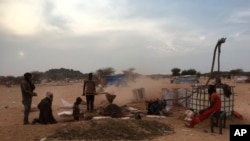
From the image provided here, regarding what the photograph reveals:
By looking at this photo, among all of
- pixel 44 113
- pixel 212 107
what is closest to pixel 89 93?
pixel 44 113

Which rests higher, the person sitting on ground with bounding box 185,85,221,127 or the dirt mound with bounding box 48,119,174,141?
the person sitting on ground with bounding box 185,85,221,127

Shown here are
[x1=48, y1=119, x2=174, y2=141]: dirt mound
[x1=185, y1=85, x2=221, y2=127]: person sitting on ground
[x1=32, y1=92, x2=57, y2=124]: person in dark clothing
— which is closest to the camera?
[x1=48, y1=119, x2=174, y2=141]: dirt mound

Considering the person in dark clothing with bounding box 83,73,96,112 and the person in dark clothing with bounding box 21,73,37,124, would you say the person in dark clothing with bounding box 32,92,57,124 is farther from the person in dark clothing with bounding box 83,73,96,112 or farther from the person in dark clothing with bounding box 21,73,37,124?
the person in dark clothing with bounding box 83,73,96,112

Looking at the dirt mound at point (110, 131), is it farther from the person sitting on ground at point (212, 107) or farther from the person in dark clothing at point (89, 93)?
the person in dark clothing at point (89, 93)

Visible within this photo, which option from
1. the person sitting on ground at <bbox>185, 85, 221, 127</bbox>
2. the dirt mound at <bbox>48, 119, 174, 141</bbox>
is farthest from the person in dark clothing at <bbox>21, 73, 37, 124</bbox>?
the person sitting on ground at <bbox>185, 85, 221, 127</bbox>

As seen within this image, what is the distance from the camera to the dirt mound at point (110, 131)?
9.80m

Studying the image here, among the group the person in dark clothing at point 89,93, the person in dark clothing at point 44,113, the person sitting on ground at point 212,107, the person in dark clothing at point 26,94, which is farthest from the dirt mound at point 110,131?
the person in dark clothing at point 89,93

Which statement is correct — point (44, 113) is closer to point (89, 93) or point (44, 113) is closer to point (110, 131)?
point (110, 131)

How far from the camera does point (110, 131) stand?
33.0 ft

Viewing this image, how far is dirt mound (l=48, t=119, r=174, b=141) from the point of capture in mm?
9797

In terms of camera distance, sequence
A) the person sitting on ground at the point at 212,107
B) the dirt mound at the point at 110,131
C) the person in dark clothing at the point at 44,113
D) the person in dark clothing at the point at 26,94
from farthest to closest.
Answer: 1. the person in dark clothing at the point at 26,94
2. the person in dark clothing at the point at 44,113
3. the person sitting on ground at the point at 212,107
4. the dirt mound at the point at 110,131

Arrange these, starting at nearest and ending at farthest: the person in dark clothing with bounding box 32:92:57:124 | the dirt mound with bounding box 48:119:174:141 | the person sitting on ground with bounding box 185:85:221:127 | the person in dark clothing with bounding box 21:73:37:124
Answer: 1. the dirt mound with bounding box 48:119:174:141
2. the person sitting on ground with bounding box 185:85:221:127
3. the person in dark clothing with bounding box 32:92:57:124
4. the person in dark clothing with bounding box 21:73:37:124

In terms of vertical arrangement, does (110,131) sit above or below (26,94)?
below

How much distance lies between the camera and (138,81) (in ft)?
108
